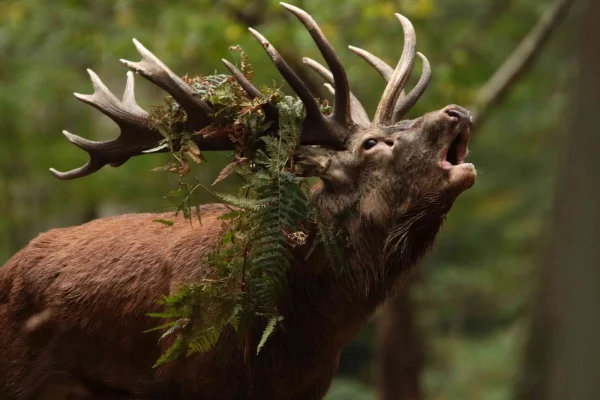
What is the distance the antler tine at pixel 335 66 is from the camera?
364cm

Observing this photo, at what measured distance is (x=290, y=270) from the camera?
3637 mm

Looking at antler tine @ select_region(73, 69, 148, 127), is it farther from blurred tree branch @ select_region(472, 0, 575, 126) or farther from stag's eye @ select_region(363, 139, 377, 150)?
blurred tree branch @ select_region(472, 0, 575, 126)

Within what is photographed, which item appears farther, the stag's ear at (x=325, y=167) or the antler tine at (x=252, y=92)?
the stag's ear at (x=325, y=167)

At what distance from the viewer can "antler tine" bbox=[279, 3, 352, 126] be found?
11.9ft

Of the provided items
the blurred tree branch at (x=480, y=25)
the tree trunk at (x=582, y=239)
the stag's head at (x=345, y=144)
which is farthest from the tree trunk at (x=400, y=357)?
the stag's head at (x=345, y=144)

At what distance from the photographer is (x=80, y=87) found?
8.80 metres

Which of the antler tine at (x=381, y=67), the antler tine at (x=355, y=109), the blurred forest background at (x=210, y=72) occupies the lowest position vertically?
the blurred forest background at (x=210, y=72)

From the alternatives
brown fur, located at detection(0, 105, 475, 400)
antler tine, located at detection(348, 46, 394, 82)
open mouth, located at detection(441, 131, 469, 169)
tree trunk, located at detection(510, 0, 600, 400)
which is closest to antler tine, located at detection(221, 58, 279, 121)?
brown fur, located at detection(0, 105, 475, 400)

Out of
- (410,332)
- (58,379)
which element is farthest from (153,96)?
(58,379)

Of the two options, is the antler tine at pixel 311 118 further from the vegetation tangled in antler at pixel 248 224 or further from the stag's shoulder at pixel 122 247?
the stag's shoulder at pixel 122 247

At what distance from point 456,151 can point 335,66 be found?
61 centimetres

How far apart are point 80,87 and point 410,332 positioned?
13.3 feet

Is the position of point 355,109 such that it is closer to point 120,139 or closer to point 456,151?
point 456,151

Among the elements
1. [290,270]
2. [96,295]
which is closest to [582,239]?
[290,270]
